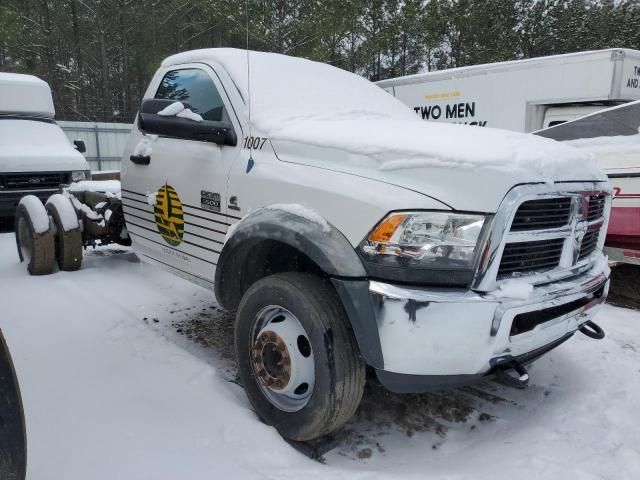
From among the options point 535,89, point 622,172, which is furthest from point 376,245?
point 535,89

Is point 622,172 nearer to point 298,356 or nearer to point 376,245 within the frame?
point 376,245

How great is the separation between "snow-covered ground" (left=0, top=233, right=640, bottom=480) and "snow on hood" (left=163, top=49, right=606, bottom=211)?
1.26 metres

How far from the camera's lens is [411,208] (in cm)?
210

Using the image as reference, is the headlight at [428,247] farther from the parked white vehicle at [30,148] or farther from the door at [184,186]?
the parked white vehicle at [30,148]

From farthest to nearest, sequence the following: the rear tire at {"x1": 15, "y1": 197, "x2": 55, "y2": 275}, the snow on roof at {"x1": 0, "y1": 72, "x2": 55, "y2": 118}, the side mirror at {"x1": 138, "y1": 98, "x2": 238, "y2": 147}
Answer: the snow on roof at {"x1": 0, "y1": 72, "x2": 55, "y2": 118}
the rear tire at {"x1": 15, "y1": 197, "x2": 55, "y2": 275}
the side mirror at {"x1": 138, "y1": 98, "x2": 238, "y2": 147}

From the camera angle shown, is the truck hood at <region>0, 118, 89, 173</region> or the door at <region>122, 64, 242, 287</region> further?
the truck hood at <region>0, 118, 89, 173</region>

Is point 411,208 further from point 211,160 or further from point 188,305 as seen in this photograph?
point 188,305

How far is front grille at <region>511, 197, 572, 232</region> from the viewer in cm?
218

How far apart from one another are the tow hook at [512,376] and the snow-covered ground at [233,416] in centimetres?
40

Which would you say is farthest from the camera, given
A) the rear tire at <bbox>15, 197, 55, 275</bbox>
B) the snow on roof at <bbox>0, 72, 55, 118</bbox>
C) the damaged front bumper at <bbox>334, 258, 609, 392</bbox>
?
the snow on roof at <bbox>0, 72, 55, 118</bbox>

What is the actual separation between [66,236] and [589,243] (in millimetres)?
4500

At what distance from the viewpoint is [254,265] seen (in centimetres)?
293

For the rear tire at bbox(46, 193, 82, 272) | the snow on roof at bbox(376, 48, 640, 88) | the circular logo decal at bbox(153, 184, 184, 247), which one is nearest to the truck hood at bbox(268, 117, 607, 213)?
the circular logo decal at bbox(153, 184, 184, 247)

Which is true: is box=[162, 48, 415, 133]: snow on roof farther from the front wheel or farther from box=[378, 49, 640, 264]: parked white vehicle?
box=[378, 49, 640, 264]: parked white vehicle
